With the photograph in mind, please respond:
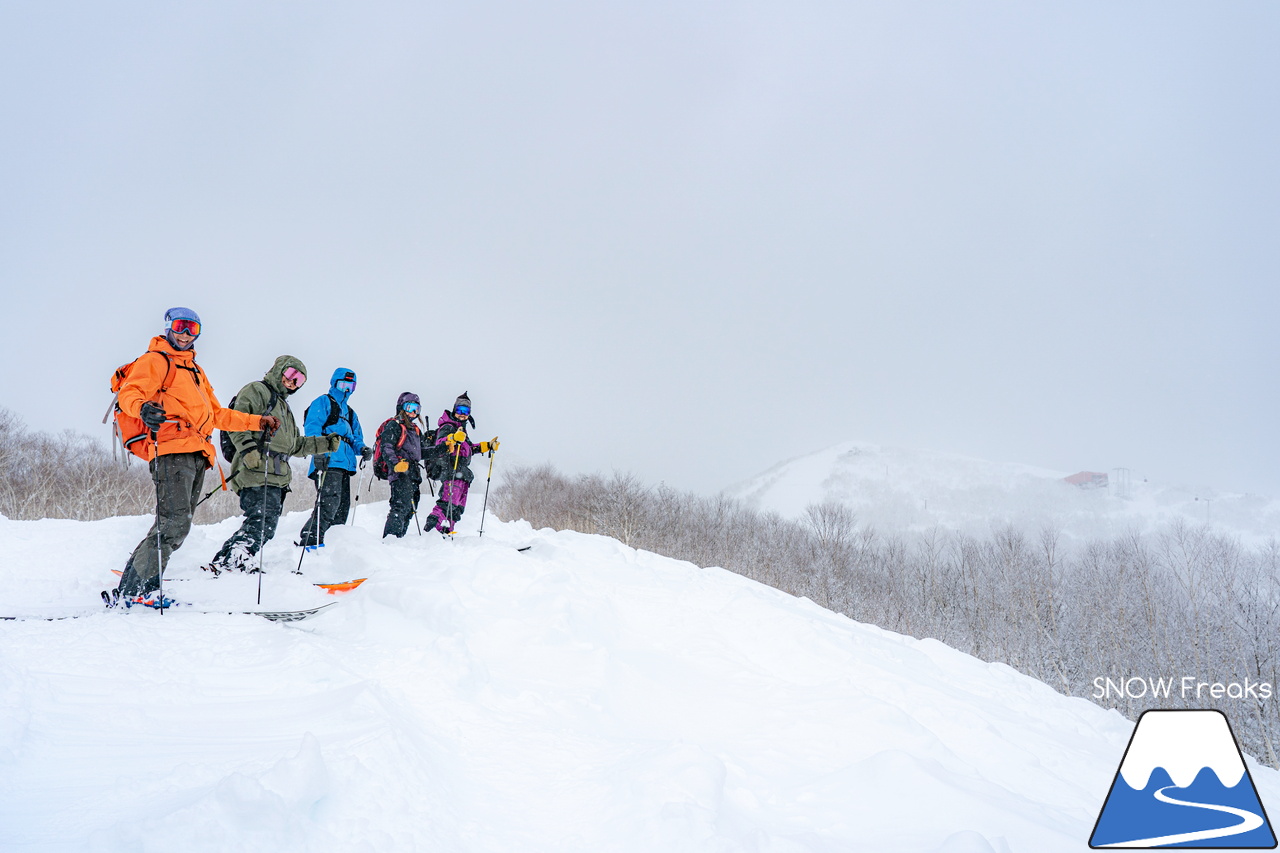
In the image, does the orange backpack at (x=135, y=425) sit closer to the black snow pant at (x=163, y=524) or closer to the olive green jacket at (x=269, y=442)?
the black snow pant at (x=163, y=524)

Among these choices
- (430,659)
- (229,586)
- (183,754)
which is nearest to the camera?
(183,754)

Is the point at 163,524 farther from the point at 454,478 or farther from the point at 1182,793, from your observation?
the point at 1182,793

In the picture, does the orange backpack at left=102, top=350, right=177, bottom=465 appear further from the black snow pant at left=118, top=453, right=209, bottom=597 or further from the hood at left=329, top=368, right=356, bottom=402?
the hood at left=329, top=368, right=356, bottom=402

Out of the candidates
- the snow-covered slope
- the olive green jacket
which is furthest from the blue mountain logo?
the olive green jacket

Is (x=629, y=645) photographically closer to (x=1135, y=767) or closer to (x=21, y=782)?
(x=1135, y=767)

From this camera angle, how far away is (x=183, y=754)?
2.18 m

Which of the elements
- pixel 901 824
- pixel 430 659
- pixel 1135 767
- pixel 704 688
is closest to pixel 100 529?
pixel 430 659

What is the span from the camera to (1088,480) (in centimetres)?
11456

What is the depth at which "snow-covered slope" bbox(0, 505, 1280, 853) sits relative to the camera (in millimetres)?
1919

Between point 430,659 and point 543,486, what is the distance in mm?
47554

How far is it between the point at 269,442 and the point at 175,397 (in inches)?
64.0

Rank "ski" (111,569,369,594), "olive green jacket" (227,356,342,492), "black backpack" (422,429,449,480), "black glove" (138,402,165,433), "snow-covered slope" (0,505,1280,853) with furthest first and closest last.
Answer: "black backpack" (422,429,449,480), "olive green jacket" (227,356,342,492), "ski" (111,569,369,594), "black glove" (138,402,165,433), "snow-covered slope" (0,505,1280,853)

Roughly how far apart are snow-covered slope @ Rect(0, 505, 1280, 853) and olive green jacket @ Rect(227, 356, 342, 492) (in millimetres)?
1056

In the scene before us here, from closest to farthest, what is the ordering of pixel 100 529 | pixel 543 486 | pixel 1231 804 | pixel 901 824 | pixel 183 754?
pixel 183 754 → pixel 901 824 → pixel 1231 804 → pixel 100 529 → pixel 543 486
